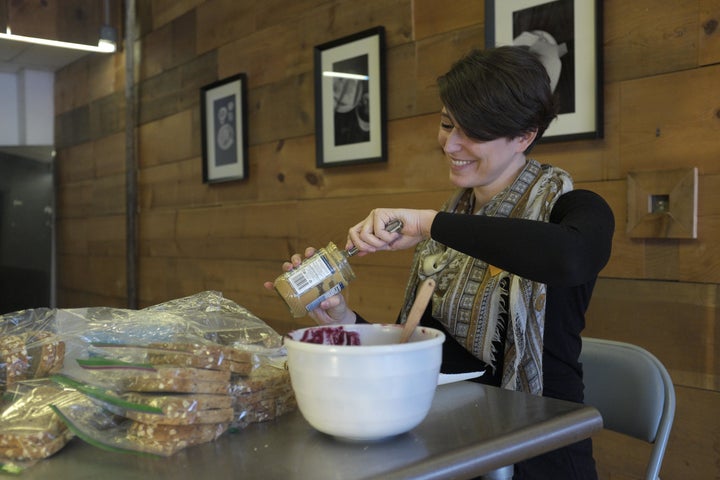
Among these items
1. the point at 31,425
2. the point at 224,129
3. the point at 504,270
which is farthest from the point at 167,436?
the point at 224,129

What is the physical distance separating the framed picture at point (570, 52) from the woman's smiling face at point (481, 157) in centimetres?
33

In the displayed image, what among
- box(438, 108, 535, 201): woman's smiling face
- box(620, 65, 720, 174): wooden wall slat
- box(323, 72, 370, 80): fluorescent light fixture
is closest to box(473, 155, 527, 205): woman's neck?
box(438, 108, 535, 201): woman's smiling face

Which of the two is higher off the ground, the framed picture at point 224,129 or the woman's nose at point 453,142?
the framed picture at point 224,129

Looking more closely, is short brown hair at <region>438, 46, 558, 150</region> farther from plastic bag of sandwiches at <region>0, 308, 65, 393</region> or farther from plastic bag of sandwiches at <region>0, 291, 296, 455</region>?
plastic bag of sandwiches at <region>0, 308, 65, 393</region>

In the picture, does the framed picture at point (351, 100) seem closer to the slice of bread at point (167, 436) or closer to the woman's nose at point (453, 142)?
the woman's nose at point (453, 142)

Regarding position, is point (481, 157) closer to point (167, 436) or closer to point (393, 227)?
point (393, 227)

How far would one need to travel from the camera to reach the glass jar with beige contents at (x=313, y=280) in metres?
0.92

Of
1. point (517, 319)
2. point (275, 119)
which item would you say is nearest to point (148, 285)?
point (275, 119)

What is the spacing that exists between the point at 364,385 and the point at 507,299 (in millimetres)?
620

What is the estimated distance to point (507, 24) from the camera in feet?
5.50

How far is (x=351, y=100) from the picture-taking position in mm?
2158

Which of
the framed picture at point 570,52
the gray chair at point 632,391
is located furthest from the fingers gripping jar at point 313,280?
the framed picture at point 570,52

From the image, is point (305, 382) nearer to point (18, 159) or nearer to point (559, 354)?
point (559, 354)

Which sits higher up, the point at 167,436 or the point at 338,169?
the point at 338,169
